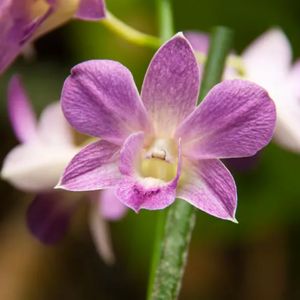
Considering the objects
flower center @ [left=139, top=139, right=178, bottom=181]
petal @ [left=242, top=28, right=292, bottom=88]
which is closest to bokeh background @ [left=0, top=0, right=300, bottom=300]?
petal @ [left=242, top=28, right=292, bottom=88]

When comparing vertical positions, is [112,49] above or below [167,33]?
below

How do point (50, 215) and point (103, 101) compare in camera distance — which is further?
point (50, 215)

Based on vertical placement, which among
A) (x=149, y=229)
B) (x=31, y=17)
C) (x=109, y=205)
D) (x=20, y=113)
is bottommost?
(x=149, y=229)

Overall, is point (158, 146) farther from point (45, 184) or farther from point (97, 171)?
point (45, 184)

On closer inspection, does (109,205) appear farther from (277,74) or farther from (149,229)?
(149,229)

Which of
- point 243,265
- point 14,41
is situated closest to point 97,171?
point 14,41

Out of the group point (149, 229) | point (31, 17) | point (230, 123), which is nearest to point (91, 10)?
point (31, 17)

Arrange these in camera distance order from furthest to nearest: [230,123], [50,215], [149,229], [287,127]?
[149,229] → [50,215] → [287,127] → [230,123]
